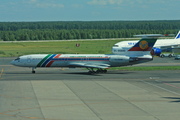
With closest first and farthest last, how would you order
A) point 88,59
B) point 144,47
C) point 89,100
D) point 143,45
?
1. point 89,100
2. point 88,59
3. point 144,47
4. point 143,45

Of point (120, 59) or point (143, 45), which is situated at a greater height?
point (143, 45)

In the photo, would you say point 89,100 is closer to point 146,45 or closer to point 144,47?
point 144,47

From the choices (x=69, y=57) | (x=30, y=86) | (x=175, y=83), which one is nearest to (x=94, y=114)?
(x=30, y=86)

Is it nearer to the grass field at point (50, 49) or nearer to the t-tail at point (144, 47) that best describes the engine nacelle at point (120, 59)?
the t-tail at point (144, 47)

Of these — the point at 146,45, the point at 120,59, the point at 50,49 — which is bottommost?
the point at 120,59

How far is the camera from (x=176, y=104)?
3017cm

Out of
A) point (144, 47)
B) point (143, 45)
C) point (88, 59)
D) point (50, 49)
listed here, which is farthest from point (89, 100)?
point (50, 49)

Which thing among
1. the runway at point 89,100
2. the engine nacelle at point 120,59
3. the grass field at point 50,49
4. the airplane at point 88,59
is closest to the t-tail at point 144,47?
the airplane at point 88,59

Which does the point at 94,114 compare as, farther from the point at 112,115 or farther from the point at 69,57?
the point at 69,57

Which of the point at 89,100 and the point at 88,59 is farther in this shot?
the point at 88,59

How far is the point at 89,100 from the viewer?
31750 millimetres

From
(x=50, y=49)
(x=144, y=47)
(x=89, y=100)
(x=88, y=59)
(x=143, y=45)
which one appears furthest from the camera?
(x=50, y=49)

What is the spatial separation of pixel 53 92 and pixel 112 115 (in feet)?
41.1

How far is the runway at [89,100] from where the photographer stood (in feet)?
83.8
